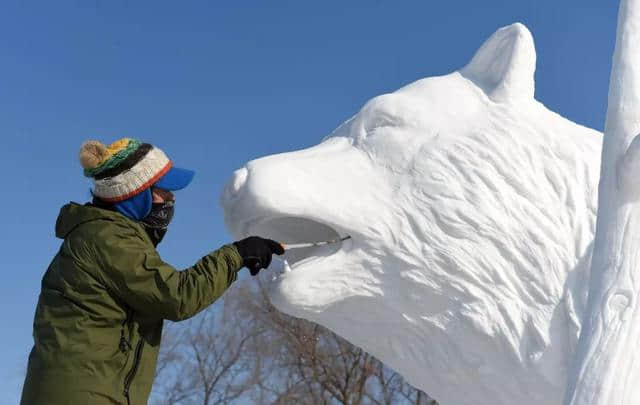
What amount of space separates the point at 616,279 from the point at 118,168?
137cm

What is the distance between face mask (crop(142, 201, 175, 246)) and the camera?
2402 mm

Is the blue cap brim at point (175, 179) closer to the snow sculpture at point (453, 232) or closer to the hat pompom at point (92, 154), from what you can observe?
the hat pompom at point (92, 154)

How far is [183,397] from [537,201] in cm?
1314

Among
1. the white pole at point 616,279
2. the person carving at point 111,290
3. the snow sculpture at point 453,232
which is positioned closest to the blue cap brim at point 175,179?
the person carving at point 111,290

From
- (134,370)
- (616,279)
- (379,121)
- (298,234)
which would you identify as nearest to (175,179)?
(134,370)

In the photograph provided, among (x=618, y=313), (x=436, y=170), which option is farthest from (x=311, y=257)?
(x=618, y=313)

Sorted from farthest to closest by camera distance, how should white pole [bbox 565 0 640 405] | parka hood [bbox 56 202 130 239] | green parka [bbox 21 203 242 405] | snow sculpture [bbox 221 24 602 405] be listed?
1. snow sculpture [bbox 221 24 602 405]
2. parka hood [bbox 56 202 130 239]
3. green parka [bbox 21 203 242 405]
4. white pole [bbox 565 0 640 405]

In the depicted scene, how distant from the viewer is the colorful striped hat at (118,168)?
2.30m

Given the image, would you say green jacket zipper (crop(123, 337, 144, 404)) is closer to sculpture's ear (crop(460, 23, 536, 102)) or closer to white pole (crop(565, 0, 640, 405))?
white pole (crop(565, 0, 640, 405))

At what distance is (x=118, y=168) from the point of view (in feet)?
7.57

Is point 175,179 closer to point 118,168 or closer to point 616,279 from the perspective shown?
point 118,168

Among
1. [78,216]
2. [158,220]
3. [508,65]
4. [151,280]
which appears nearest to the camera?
[151,280]

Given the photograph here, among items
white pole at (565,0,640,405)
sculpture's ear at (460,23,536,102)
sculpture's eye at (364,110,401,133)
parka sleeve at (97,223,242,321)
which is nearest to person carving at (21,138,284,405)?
parka sleeve at (97,223,242,321)

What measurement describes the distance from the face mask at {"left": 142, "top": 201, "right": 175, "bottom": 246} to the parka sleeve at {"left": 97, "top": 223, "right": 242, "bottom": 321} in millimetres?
123
